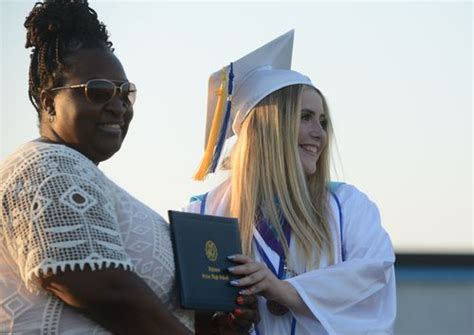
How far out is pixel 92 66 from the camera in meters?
3.51

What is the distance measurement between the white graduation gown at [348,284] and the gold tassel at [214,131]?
616 millimetres

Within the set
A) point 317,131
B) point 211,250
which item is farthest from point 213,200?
point 211,250

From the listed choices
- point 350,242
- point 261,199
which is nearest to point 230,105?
point 261,199

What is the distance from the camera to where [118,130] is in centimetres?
353

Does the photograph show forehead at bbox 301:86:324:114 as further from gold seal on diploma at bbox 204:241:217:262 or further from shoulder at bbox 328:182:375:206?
gold seal on diploma at bbox 204:241:217:262

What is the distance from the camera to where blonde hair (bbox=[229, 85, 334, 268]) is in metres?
4.99

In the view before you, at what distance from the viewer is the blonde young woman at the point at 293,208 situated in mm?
4855

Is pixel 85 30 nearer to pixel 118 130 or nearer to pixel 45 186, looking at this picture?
pixel 118 130

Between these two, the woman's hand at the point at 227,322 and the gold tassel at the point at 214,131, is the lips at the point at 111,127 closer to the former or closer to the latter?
the woman's hand at the point at 227,322

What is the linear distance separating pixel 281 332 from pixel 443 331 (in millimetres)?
8761

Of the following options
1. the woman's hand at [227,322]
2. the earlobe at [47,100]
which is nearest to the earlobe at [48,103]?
the earlobe at [47,100]

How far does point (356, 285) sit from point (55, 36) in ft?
6.02

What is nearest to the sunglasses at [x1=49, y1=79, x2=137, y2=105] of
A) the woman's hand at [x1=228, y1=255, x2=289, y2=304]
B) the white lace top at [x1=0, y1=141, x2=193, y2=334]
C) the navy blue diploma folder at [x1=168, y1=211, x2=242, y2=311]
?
the white lace top at [x1=0, y1=141, x2=193, y2=334]

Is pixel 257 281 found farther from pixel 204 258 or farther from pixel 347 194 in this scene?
pixel 347 194
